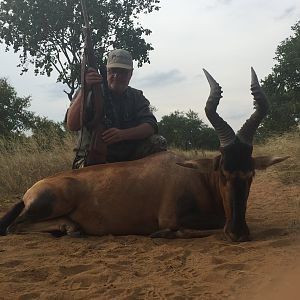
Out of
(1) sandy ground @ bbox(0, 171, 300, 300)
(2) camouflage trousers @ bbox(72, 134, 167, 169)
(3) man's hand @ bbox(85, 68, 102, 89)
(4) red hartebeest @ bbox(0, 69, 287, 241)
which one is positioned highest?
(3) man's hand @ bbox(85, 68, 102, 89)

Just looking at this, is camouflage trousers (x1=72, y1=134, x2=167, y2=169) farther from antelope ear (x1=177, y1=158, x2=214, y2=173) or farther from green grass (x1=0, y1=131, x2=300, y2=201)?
green grass (x1=0, y1=131, x2=300, y2=201)

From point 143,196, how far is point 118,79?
182 centimetres

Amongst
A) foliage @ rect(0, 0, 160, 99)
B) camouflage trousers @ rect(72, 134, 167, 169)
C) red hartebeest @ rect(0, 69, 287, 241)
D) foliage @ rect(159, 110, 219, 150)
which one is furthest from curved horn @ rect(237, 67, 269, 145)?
foliage @ rect(159, 110, 219, 150)

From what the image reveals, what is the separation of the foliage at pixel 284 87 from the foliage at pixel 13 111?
1236cm

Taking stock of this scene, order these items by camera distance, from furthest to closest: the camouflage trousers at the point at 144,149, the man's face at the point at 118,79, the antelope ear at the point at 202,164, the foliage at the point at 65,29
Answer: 1. the foliage at the point at 65,29
2. the man's face at the point at 118,79
3. the camouflage trousers at the point at 144,149
4. the antelope ear at the point at 202,164

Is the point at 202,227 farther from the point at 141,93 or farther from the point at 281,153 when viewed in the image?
the point at 281,153

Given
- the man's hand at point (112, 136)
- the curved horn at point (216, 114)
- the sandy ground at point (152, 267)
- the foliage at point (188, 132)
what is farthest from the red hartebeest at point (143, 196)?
the foliage at point (188, 132)

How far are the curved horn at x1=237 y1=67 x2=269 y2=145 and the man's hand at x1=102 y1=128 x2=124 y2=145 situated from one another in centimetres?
163

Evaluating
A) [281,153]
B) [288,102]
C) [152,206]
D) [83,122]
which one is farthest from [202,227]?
[288,102]

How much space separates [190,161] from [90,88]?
1746 mm

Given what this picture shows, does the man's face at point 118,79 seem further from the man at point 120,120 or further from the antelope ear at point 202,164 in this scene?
the antelope ear at point 202,164

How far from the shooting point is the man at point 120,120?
564cm

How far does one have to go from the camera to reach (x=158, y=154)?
17.2 feet

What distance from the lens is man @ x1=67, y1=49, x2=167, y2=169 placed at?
5645 millimetres
